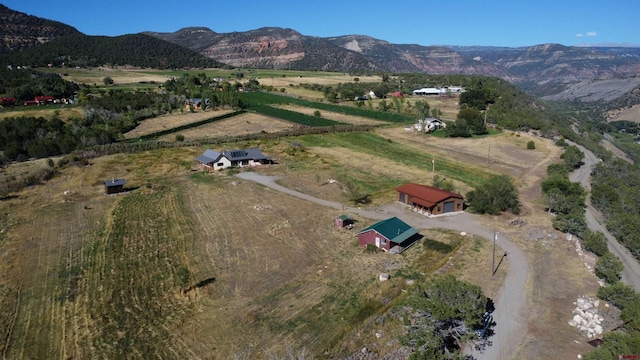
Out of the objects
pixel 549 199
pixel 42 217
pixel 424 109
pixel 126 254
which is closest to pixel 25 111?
pixel 42 217

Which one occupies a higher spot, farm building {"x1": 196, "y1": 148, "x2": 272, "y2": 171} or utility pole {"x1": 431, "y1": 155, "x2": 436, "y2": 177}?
farm building {"x1": 196, "y1": 148, "x2": 272, "y2": 171}

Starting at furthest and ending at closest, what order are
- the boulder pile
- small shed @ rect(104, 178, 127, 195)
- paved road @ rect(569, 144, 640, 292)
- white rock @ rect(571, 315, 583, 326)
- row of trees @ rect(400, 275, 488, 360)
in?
small shed @ rect(104, 178, 127, 195) → paved road @ rect(569, 144, 640, 292) → white rock @ rect(571, 315, 583, 326) → the boulder pile → row of trees @ rect(400, 275, 488, 360)

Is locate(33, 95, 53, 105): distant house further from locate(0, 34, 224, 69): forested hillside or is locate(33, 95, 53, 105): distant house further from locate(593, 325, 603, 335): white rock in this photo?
locate(593, 325, 603, 335): white rock

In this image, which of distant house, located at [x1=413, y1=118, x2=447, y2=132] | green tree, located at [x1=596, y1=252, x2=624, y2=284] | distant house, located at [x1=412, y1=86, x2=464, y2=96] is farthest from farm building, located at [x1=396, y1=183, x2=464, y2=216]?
distant house, located at [x1=412, y1=86, x2=464, y2=96]

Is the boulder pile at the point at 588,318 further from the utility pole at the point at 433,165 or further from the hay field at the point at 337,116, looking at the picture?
the hay field at the point at 337,116

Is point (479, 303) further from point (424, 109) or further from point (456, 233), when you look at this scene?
point (424, 109)

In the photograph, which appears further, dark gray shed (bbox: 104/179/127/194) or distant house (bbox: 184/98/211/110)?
distant house (bbox: 184/98/211/110)
